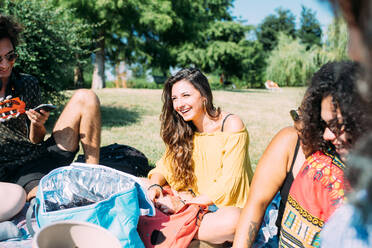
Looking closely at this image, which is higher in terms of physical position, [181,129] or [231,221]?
[181,129]

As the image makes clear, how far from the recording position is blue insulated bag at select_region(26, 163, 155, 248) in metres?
2.07

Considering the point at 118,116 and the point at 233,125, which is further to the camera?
the point at 118,116

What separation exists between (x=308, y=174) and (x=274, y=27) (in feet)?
220

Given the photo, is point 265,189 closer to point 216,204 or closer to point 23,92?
point 216,204

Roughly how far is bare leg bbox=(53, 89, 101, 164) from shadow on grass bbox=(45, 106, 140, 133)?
4568 millimetres

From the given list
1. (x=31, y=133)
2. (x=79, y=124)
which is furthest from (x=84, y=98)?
(x=31, y=133)

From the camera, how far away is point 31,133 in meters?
3.00

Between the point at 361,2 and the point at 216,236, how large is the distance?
2041mm

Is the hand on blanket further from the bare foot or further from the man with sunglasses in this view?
the bare foot

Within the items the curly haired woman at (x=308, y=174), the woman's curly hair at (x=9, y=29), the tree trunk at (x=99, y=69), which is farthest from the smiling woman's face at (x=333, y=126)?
the tree trunk at (x=99, y=69)

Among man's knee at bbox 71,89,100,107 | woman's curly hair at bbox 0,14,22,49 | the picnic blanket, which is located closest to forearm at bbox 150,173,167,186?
man's knee at bbox 71,89,100,107

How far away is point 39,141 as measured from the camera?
3.13m

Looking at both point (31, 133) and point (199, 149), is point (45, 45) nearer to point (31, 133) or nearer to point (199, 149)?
point (31, 133)

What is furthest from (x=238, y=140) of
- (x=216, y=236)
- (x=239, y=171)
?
(x=216, y=236)
